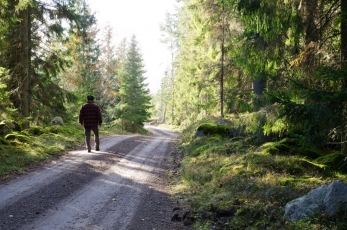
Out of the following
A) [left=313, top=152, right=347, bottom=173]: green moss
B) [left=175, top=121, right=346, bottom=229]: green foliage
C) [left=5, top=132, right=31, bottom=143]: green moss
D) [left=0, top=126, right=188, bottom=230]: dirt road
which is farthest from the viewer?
[left=5, top=132, right=31, bottom=143]: green moss

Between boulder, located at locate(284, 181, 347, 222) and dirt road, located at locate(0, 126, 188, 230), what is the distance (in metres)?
2.09

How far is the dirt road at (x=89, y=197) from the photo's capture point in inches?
221

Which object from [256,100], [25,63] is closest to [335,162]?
[256,100]

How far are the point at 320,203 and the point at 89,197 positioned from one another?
502 cm

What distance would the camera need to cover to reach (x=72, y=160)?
11.0 m

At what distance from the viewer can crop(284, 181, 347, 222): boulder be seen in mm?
4762

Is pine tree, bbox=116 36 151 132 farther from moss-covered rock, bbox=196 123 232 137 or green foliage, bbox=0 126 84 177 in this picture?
moss-covered rock, bbox=196 123 232 137

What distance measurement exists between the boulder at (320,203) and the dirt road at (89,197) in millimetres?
2087

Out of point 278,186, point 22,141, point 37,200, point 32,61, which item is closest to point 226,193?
point 278,186

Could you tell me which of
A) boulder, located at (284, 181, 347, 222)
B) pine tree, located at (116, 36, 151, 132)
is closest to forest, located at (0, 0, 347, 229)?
boulder, located at (284, 181, 347, 222)

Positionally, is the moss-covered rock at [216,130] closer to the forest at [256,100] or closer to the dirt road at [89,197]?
the forest at [256,100]

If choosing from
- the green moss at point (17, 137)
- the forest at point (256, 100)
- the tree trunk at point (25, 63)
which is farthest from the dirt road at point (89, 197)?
the tree trunk at point (25, 63)

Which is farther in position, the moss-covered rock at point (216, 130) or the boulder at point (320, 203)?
the moss-covered rock at point (216, 130)

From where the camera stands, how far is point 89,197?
704 cm
